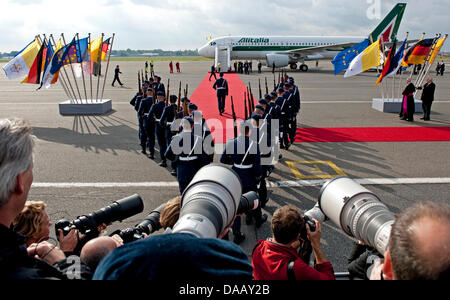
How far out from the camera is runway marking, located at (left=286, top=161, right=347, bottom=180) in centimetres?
750

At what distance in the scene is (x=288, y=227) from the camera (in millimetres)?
2529

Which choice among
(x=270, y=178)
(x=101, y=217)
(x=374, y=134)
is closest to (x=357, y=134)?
(x=374, y=134)

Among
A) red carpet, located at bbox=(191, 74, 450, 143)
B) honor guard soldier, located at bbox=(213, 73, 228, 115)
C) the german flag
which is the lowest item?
red carpet, located at bbox=(191, 74, 450, 143)

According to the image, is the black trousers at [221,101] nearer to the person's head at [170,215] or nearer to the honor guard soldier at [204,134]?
the honor guard soldier at [204,134]

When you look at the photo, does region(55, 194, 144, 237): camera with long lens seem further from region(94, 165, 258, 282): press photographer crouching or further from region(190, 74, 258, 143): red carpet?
region(190, 74, 258, 143): red carpet

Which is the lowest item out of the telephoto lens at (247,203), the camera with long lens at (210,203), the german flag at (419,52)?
the telephoto lens at (247,203)

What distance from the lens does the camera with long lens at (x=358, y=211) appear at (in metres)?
2.19

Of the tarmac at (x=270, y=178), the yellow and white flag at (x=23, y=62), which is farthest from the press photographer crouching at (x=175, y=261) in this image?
the yellow and white flag at (x=23, y=62)

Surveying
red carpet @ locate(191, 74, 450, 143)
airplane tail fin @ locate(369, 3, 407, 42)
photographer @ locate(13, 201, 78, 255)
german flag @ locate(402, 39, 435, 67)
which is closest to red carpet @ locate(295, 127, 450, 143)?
red carpet @ locate(191, 74, 450, 143)

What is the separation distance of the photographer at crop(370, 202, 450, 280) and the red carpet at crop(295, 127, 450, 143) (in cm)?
937

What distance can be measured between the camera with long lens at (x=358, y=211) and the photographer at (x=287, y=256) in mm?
215

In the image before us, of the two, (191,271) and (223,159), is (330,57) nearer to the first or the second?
(223,159)

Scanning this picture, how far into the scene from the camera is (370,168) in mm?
7973

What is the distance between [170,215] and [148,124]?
6.20 m
